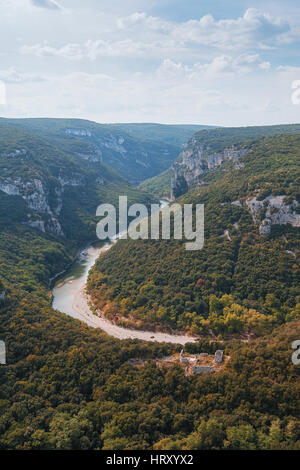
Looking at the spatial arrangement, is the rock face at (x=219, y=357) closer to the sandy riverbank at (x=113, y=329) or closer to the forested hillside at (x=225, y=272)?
the sandy riverbank at (x=113, y=329)

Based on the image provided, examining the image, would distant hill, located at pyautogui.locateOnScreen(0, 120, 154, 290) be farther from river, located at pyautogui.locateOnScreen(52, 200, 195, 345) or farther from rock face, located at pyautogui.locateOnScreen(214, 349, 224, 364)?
rock face, located at pyautogui.locateOnScreen(214, 349, 224, 364)

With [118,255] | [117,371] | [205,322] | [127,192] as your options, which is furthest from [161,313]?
[127,192]

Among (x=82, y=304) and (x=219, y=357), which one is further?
(x=82, y=304)

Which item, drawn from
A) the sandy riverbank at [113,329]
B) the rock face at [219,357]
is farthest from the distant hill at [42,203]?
the rock face at [219,357]

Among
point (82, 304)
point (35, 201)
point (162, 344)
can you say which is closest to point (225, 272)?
point (162, 344)

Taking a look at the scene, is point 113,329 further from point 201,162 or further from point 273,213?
point 201,162

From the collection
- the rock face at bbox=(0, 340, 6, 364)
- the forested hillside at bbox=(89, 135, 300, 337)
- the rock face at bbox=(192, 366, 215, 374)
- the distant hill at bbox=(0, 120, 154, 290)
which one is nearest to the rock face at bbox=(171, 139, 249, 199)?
the distant hill at bbox=(0, 120, 154, 290)
